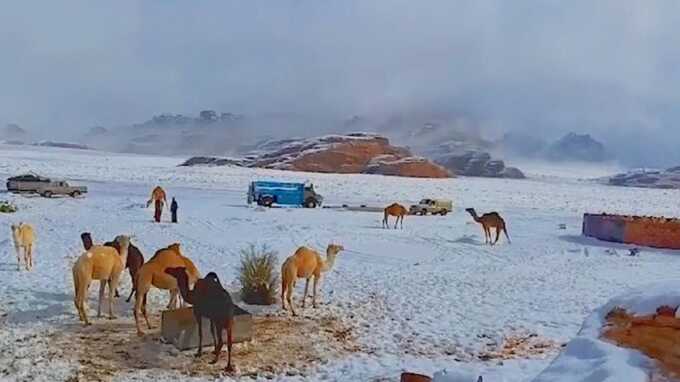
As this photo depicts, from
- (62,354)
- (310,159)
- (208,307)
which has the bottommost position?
(62,354)

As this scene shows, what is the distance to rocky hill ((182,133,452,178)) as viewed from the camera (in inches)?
4087

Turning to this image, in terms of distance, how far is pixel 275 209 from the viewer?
36.5m

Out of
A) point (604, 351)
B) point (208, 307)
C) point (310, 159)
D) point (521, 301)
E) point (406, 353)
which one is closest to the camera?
point (604, 351)

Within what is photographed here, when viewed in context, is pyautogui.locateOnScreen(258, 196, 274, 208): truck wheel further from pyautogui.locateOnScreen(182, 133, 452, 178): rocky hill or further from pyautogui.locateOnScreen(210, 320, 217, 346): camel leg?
pyautogui.locateOnScreen(182, 133, 452, 178): rocky hill

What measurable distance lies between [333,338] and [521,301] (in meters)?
5.16

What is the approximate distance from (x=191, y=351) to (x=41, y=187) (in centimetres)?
3232

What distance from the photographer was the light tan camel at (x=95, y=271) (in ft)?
38.9

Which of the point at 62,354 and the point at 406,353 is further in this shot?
the point at 406,353

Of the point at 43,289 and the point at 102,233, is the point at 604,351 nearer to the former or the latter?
the point at 43,289

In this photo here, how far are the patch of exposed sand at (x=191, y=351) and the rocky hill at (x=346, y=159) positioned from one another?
278ft

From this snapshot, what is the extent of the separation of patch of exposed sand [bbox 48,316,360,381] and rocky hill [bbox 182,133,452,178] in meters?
84.8

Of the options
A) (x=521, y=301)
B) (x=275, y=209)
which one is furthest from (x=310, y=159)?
(x=521, y=301)

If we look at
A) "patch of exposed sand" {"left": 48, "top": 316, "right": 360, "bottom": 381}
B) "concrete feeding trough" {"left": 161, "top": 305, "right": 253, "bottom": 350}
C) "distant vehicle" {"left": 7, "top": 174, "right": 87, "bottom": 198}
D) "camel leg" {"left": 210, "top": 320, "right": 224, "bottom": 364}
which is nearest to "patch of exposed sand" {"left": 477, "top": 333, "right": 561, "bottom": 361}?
"patch of exposed sand" {"left": 48, "top": 316, "right": 360, "bottom": 381}

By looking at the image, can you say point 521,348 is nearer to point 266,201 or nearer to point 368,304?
point 368,304
